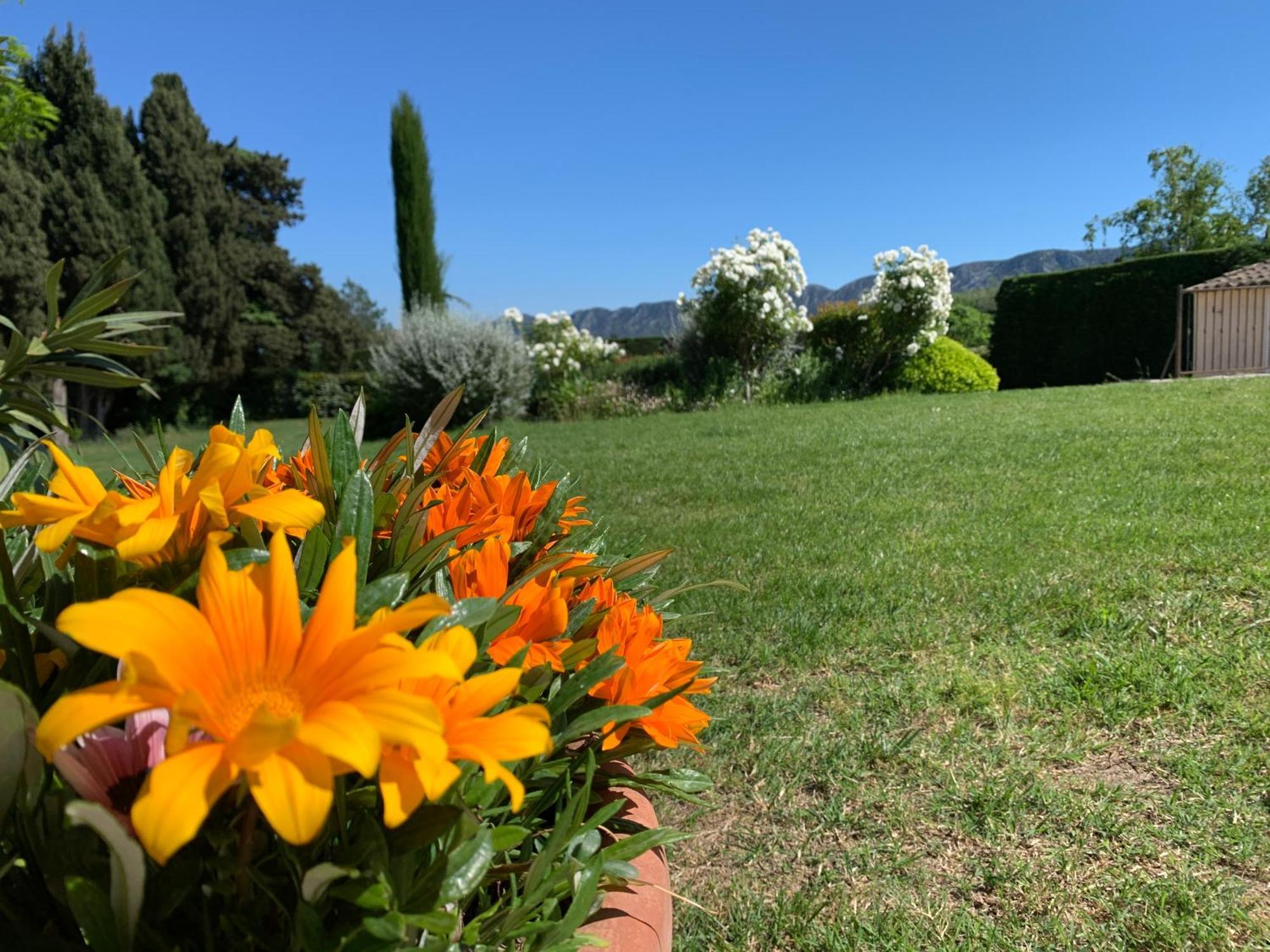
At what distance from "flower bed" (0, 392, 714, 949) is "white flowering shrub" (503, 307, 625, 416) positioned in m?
11.1

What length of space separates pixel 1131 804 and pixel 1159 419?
5.61 metres

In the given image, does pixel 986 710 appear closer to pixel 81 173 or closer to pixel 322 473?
pixel 322 473

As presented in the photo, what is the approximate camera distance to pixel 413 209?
1669cm

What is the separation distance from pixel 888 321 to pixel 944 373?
1176 mm

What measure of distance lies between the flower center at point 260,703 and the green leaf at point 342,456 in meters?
0.36

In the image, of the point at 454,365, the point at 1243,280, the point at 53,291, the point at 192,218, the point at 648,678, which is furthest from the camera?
the point at 192,218

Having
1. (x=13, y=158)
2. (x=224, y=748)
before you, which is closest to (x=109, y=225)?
(x=13, y=158)

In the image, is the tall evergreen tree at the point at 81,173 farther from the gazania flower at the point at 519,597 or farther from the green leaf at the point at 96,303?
the gazania flower at the point at 519,597

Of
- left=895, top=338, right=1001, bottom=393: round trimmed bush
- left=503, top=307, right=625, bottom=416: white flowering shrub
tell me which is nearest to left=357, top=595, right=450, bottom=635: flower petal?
left=503, top=307, right=625, bottom=416: white flowering shrub

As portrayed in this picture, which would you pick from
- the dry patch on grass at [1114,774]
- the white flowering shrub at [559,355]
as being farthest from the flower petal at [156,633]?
the white flowering shrub at [559,355]

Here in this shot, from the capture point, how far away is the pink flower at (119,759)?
47 centimetres

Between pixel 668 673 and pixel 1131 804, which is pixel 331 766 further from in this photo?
pixel 1131 804

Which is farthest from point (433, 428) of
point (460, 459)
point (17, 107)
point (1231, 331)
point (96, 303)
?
point (1231, 331)

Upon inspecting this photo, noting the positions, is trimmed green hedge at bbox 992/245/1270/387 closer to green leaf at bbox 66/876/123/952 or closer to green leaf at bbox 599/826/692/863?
green leaf at bbox 599/826/692/863
